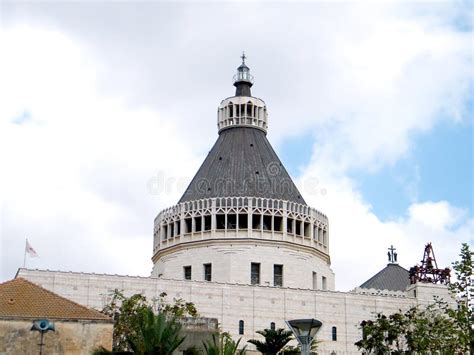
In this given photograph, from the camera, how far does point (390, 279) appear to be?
97.9 meters

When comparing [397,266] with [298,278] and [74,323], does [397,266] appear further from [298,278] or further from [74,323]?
[74,323]

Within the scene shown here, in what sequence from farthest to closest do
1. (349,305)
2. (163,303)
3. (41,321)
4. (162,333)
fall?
(349,305), (163,303), (41,321), (162,333)

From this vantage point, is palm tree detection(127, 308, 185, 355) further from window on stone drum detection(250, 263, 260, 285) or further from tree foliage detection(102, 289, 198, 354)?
window on stone drum detection(250, 263, 260, 285)

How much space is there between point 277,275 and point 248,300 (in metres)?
5.75

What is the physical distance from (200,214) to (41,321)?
36.6 metres

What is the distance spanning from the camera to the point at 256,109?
92.0 m

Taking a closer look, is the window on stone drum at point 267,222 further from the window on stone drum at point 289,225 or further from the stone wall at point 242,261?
the window on stone drum at point 289,225

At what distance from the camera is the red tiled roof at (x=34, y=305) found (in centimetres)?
4772

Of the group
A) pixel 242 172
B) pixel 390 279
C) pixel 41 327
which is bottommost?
pixel 41 327

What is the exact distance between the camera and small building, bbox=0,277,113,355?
46688mm

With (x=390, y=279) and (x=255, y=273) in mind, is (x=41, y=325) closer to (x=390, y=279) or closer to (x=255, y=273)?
(x=255, y=273)

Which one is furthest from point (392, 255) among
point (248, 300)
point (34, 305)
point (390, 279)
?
point (34, 305)

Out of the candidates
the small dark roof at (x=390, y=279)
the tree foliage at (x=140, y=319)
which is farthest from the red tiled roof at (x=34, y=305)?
the small dark roof at (x=390, y=279)

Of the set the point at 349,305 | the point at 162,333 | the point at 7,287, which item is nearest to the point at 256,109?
the point at 349,305
